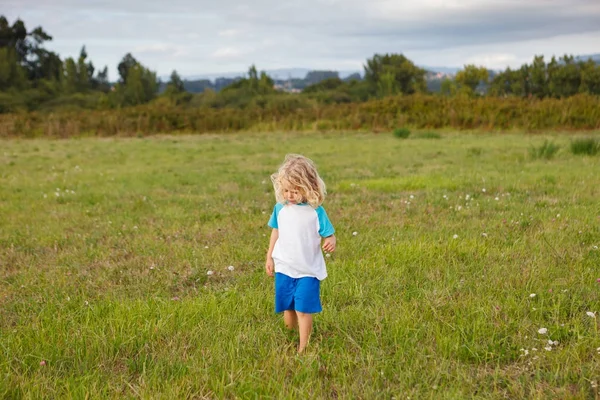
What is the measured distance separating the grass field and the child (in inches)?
13.0

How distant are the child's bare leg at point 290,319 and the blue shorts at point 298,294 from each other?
0.18 meters

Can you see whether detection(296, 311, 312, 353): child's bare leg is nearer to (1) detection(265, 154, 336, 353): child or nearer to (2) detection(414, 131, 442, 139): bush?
(1) detection(265, 154, 336, 353): child

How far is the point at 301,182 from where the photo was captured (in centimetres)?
334

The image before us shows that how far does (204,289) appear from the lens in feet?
15.1

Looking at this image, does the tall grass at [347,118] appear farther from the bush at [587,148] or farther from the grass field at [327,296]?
the grass field at [327,296]

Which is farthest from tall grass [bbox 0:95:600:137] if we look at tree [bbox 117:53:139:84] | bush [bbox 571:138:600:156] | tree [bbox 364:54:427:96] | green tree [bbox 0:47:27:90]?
tree [bbox 117:53:139:84]

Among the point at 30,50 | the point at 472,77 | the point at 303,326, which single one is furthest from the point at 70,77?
the point at 303,326

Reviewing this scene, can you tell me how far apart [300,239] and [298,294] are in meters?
0.37

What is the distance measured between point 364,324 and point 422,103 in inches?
992

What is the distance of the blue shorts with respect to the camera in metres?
3.40

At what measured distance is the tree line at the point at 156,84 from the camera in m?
46.4

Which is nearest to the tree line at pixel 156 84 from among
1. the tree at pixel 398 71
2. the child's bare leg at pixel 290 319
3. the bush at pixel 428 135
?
the tree at pixel 398 71

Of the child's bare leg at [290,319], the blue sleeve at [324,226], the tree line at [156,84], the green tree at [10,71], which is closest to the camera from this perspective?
the blue sleeve at [324,226]

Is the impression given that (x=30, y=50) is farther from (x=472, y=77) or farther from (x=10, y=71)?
(x=472, y=77)
